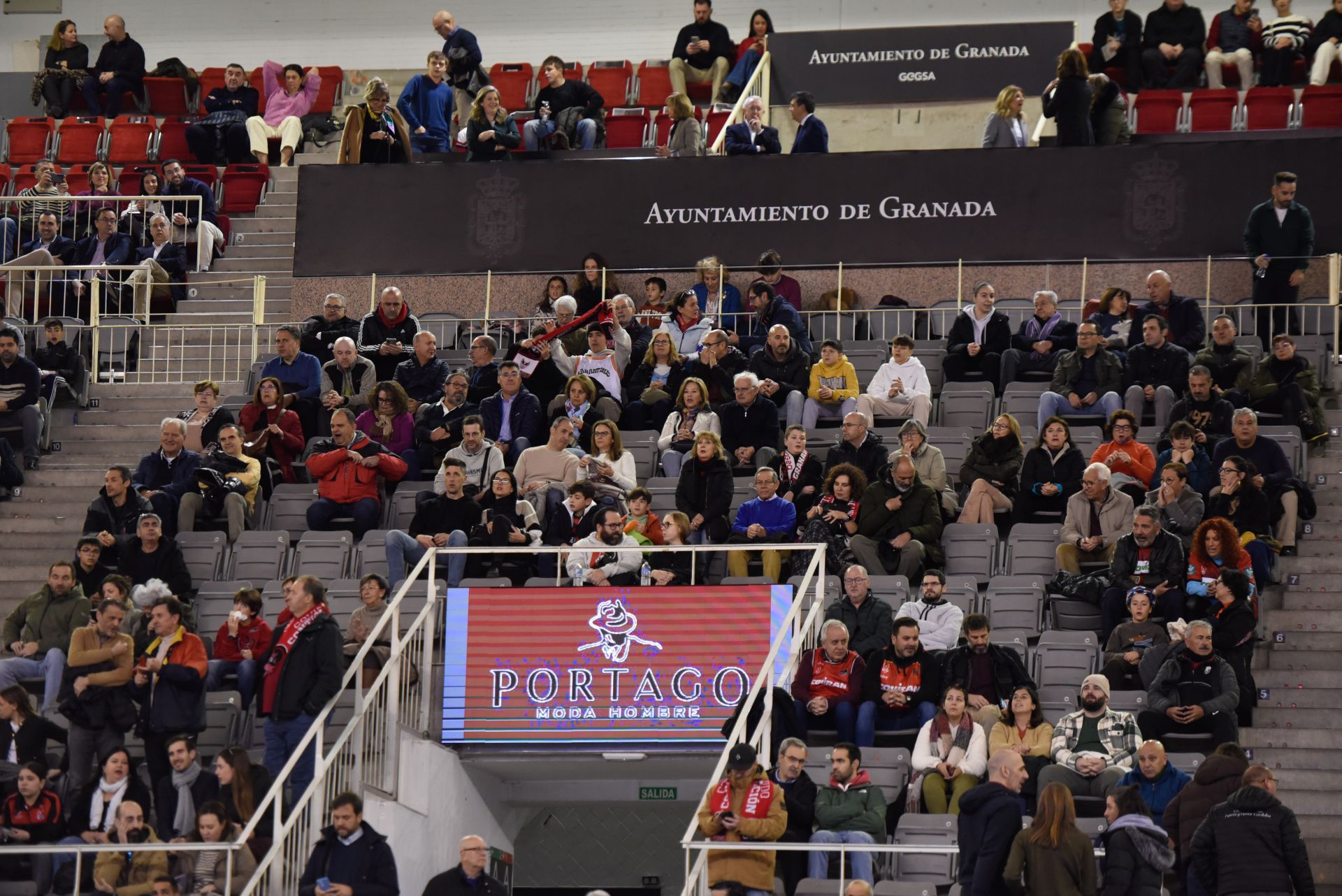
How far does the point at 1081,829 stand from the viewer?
1163 centimetres

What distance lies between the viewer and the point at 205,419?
1678 cm

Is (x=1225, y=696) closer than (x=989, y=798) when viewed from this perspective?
No

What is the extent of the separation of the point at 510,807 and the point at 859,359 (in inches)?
179

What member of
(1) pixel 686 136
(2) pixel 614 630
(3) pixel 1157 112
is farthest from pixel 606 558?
(3) pixel 1157 112

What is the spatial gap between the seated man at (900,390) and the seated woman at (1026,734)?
162 inches

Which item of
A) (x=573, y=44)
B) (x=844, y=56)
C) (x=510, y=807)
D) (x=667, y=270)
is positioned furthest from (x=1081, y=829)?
(x=573, y=44)

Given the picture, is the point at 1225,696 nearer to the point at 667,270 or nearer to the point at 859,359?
the point at 859,359

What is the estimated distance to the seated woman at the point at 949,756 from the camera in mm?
12281

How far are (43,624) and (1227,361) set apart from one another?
8245mm

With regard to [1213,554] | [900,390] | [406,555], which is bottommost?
[406,555]

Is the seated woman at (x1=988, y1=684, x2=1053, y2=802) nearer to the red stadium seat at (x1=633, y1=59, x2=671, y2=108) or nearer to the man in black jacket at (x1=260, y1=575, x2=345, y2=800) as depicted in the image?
the man in black jacket at (x1=260, y1=575, x2=345, y2=800)

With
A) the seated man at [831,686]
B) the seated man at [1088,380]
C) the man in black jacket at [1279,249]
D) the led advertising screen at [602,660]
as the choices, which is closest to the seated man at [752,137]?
the man in black jacket at [1279,249]

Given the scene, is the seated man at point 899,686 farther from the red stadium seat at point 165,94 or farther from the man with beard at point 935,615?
the red stadium seat at point 165,94

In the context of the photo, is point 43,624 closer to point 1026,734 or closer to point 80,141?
point 1026,734
